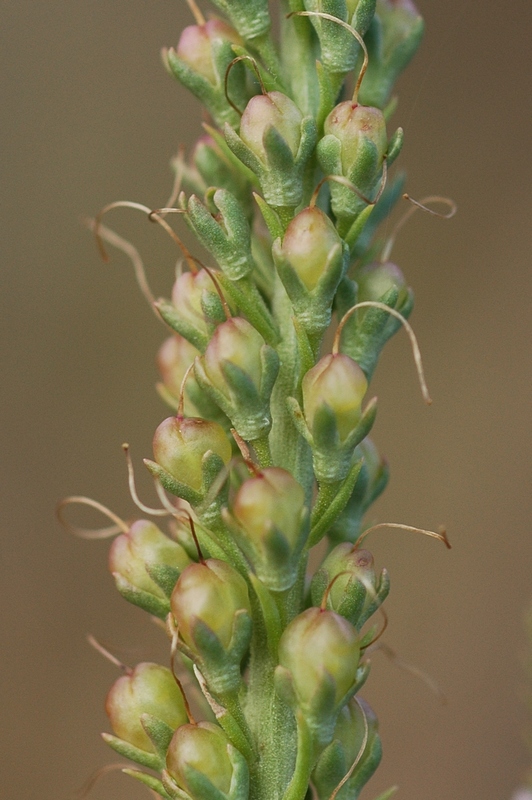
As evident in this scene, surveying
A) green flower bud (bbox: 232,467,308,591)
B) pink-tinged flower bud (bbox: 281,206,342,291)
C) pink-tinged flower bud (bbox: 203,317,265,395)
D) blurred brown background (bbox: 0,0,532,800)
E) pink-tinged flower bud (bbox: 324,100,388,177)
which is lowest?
blurred brown background (bbox: 0,0,532,800)

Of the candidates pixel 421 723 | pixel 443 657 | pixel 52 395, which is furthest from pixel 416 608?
pixel 52 395

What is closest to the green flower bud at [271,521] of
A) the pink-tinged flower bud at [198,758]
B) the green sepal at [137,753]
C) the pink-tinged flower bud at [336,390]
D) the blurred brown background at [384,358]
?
the pink-tinged flower bud at [336,390]

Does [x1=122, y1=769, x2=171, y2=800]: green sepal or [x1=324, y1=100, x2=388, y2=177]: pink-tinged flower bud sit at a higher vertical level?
[x1=324, y1=100, x2=388, y2=177]: pink-tinged flower bud

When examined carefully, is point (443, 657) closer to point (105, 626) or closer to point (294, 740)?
point (105, 626)

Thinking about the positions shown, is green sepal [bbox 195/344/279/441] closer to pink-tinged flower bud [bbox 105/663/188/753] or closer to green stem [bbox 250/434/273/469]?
green stem [bbox 250/434/273/469]

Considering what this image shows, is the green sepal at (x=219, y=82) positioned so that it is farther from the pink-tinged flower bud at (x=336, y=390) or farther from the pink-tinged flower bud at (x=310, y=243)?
the pink-tinged flower bud at (x=336, y=390)

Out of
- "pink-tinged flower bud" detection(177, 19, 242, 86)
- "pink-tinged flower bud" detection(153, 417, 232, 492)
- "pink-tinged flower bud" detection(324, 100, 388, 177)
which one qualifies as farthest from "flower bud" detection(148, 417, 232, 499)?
"pink-tinged flower bud" detection(177, 19, 242, 86)

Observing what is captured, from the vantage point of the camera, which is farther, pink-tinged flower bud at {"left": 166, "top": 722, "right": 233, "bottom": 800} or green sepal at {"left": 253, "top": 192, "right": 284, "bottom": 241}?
green sepal at {"left": 253, "top": 192, "right": 284, "bottom": 241}

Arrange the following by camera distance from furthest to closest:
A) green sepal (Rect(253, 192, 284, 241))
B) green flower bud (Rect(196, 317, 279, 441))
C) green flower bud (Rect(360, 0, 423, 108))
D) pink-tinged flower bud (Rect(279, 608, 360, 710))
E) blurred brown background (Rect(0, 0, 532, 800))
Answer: blurred brown background (Rect(0, 0, 532, 800)) → green flower bud (Rect(360, 0, 423, 108)) → green sepal (Rect(253, 192, 284, 241)) → green flower bud (Rect(196, 317, 279, 441)) → pink-tinged flower bud (Rect(279, 608, 360, 710))

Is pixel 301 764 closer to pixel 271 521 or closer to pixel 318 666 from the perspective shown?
pixel 318 666
